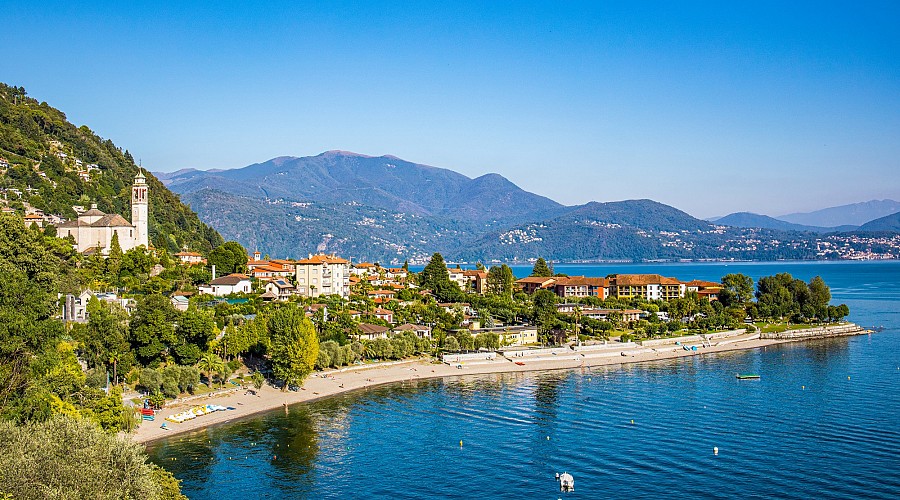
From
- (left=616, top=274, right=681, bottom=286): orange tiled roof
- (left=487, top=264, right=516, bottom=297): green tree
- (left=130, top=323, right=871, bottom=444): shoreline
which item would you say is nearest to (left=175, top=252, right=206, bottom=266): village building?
(left=130, top=323, right=871, bottom=444): shoreline

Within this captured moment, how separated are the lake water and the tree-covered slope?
45509 mm

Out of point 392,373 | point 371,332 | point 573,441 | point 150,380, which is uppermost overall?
point 371,332

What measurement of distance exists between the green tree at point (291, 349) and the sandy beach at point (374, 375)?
114 centimetres

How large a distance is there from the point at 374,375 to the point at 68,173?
52.6 metres

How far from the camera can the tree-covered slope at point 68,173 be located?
7788 cm

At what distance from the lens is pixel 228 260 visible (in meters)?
72.6

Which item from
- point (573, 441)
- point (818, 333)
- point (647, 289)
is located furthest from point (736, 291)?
point (573, 441)

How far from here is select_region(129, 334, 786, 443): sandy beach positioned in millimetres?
40625

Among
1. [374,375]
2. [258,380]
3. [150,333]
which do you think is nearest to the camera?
[150,333]

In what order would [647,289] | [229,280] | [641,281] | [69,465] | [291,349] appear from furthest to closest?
[641,281] → [647,289] → [229,280] → [291,349] → [69,465]

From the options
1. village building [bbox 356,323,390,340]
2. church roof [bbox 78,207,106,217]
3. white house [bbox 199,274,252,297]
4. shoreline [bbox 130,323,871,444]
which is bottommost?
shoreline [bbox 130,323,871,444]

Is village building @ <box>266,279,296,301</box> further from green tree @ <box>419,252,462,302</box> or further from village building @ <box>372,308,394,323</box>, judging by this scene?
green tree @ <box>419,252,462,302</box>

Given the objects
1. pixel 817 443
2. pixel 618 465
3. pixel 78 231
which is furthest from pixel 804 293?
pixel 78 231

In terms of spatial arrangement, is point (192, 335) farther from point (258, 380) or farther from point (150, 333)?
point (258, 380)
